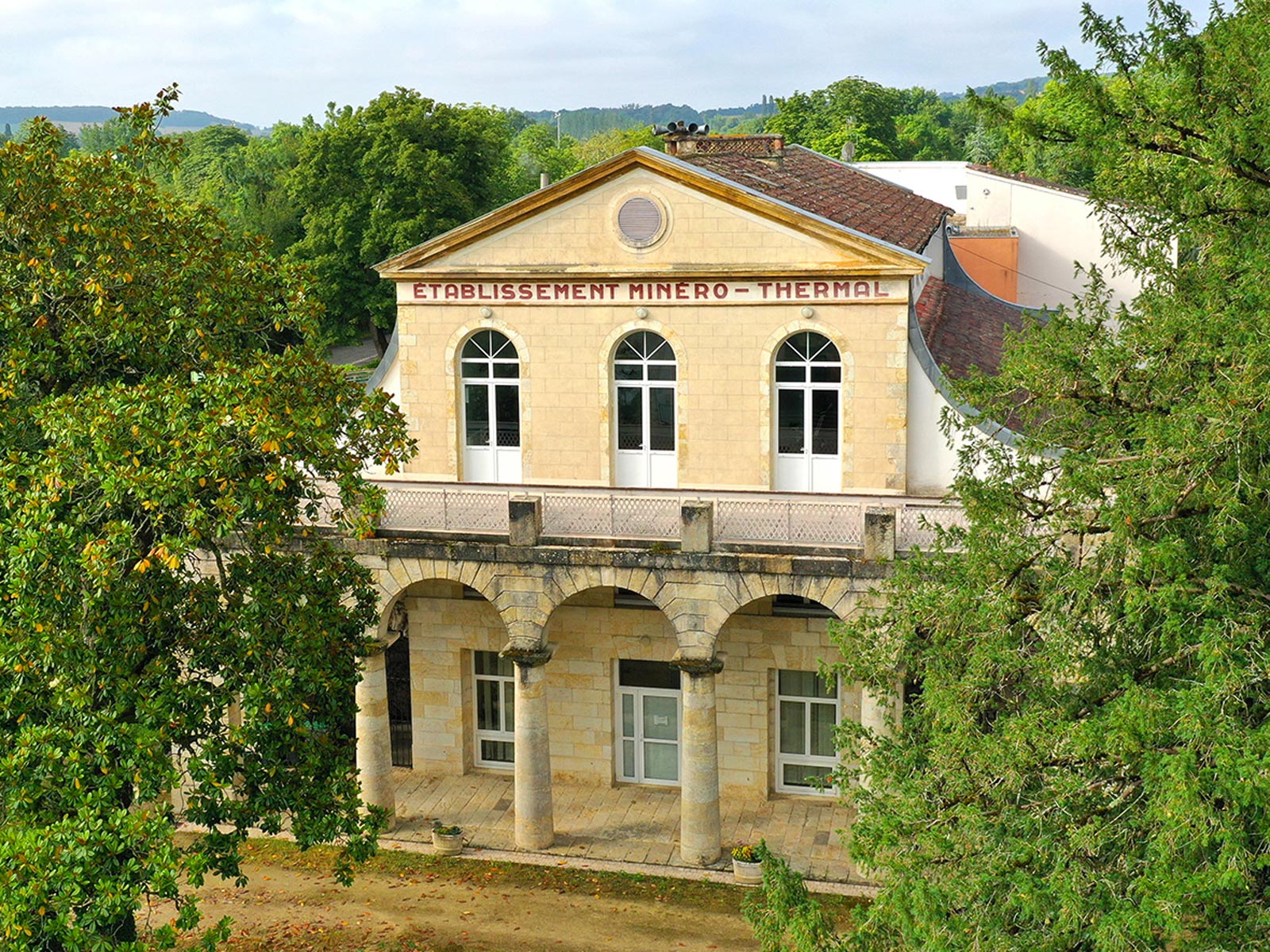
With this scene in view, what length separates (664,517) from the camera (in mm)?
26094

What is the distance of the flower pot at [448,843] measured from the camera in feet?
89.1

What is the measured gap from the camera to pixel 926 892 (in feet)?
43.0

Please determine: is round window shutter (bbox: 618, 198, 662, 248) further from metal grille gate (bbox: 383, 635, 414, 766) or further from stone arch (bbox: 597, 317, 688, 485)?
metal grille gate (bbox: 383, 635, 414, 766)

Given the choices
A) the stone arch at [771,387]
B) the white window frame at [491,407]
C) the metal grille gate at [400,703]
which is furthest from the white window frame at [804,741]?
the metal grille gate at [400,703]

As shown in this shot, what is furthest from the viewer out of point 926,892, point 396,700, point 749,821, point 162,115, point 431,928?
point 396,700

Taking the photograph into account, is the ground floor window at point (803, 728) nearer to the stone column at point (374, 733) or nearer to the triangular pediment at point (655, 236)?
the stone column at point (374, 733)

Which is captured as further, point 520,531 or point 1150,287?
point 520,531

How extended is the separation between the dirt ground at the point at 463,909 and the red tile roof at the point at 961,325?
10.9 meters

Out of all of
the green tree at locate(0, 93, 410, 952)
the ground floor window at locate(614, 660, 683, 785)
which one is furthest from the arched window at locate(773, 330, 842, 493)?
the green tree at locate(0, 93, 410, 952)

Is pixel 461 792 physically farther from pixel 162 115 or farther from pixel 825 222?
pixel 162 115

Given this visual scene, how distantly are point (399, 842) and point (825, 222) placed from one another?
1418 cm

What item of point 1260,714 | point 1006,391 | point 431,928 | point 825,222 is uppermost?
point 825,222

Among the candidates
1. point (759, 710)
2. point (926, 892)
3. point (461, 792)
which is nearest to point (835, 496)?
point (759, 710)

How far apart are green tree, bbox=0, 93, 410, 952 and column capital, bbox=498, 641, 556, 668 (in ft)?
19.9
